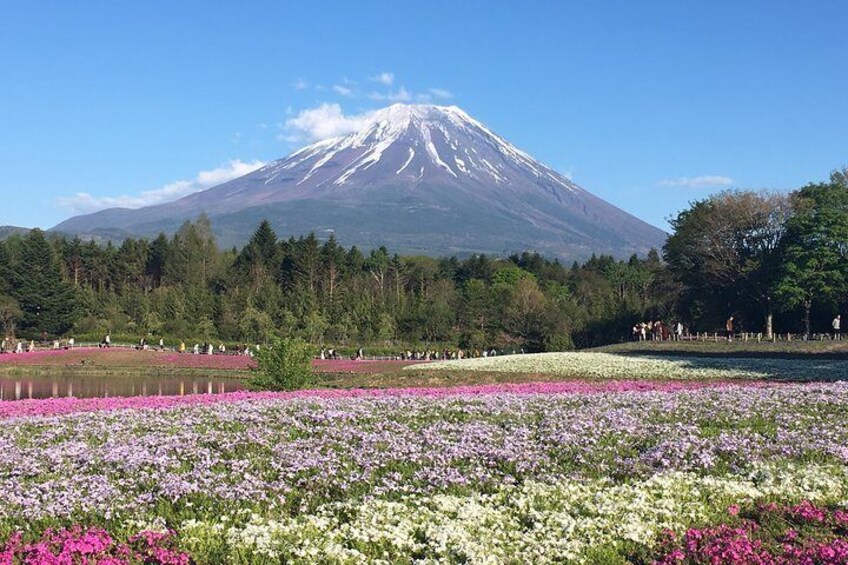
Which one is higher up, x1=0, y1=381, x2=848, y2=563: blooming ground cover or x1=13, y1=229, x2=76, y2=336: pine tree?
x1=13, y1=229, x2=76, y2=336: pine tree

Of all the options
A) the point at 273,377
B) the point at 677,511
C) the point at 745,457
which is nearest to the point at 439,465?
the point at 677,511

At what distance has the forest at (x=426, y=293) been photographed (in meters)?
68.8

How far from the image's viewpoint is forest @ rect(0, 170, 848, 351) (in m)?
68.8

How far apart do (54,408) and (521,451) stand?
1275 centimetres

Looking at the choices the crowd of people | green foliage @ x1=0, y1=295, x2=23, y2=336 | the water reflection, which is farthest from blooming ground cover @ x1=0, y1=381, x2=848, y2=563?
green foliage @ x1=0, y1=295, x2=23, y2=336

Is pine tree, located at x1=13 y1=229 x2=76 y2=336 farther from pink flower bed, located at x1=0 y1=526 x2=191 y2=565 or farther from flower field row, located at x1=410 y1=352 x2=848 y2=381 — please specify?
pink flower bed, located at x1=0 y1=526 x2=191 y2=565

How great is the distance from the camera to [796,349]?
4731cm

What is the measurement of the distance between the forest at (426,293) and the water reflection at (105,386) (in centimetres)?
2209

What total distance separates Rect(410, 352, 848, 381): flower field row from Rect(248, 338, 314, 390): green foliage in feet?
43.8

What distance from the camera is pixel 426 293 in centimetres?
11006

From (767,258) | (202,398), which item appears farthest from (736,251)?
(202,398)

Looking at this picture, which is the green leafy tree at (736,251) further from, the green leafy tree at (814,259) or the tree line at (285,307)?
the tree line at (285,307)

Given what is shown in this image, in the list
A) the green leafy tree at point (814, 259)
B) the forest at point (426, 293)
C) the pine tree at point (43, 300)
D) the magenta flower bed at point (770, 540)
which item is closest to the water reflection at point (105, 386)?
the forest at point (426, 293)

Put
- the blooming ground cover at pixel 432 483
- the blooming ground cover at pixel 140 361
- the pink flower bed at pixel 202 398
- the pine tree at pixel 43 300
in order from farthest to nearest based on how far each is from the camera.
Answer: the pine tree at pixel 43 300, the blooming ground cover at pixel 140 361, the pink flower bed at pixel 202 398, the blooming ground cover at pixel 432 483
